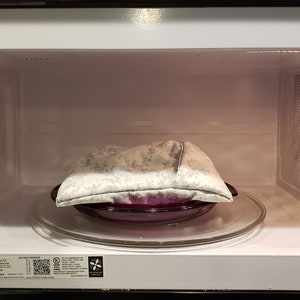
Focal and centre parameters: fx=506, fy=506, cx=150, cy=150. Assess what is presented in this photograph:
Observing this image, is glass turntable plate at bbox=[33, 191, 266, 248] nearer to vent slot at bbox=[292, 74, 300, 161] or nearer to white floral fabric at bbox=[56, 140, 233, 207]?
white floral fabric at bbox=[56, 140, 233, 207]

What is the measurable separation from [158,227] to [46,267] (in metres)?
0.19

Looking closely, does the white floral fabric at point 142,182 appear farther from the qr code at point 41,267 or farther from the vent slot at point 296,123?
the vent slot at point 296,123

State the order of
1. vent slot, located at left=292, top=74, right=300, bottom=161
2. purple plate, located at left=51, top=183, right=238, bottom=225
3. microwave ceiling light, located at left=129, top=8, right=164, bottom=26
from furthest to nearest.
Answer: vent slot, located at left=292, top=74, right=300, bottom=161, purple plate, located at left=51, top=183, right=238, bottom=225, microwave ceiling light, located at left=129, top=8, right=164, bottom=26

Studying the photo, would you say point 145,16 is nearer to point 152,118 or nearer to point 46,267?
point 46,267

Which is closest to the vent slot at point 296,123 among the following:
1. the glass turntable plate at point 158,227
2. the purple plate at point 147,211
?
the glass turntable plate at point 158,227

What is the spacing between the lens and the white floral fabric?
2.47 feet

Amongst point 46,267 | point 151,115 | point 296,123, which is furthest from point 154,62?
point 46,267

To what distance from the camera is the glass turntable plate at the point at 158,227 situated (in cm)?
75

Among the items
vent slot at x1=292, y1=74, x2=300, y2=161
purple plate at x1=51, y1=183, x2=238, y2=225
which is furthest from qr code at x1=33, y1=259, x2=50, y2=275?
vent slot at x1=292, y1=74, x2=300, y2=161

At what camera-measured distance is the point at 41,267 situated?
2.36ft

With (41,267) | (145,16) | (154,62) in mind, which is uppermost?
(145,16)

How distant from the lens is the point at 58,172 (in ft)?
4.06

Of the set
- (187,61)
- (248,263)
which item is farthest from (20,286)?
(187,61)

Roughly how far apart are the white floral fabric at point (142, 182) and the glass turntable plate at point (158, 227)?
5 cm
